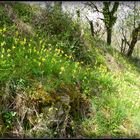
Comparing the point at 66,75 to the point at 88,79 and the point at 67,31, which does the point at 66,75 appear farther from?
the point at 67,31

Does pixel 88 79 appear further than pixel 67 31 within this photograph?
No

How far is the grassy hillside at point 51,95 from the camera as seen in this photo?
23.3 feet

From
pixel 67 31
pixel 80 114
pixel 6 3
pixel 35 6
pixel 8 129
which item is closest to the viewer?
pixel 8 129

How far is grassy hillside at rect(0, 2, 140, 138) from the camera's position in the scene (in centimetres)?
711

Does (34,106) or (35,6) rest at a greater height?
A: (35,6)

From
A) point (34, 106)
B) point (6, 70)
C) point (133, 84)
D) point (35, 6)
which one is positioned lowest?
point (133, 84)

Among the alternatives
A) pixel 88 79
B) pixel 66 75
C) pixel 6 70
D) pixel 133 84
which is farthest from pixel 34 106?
pixel 133 84

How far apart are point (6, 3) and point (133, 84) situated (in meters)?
5.27

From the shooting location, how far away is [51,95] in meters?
7.60

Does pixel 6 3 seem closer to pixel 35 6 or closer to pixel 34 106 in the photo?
pixel 35 6

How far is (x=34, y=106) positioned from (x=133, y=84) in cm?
732

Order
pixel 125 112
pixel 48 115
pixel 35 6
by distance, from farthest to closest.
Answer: pixel 35 6
pixel 125 112
pixel 48 115

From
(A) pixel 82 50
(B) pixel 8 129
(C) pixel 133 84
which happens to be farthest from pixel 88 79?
(C) pixel 133 84

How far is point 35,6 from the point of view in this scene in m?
12.6
